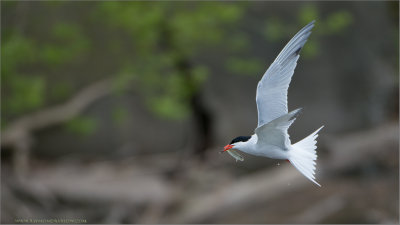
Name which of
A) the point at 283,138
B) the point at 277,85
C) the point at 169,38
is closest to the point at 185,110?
the point at 169,38

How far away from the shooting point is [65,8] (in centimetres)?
766

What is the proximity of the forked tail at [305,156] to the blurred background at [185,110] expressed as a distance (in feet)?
13.5

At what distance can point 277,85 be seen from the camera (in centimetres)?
148

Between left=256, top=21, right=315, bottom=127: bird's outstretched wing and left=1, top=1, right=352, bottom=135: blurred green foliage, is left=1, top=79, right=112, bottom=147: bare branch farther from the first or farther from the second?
left=256, top=21, right=315, bottom=127: bird's outstretched wing

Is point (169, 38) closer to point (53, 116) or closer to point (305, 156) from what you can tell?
point (53, 116)

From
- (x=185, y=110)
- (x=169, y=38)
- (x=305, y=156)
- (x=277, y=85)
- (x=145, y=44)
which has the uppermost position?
(x=145, y=44)

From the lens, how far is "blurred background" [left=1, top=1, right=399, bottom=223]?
20.3 feet

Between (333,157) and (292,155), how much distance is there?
5.00 metres

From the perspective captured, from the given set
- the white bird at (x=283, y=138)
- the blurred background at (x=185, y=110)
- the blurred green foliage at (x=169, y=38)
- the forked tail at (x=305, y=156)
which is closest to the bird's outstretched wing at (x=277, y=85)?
the white bird at (x=283, y=138)

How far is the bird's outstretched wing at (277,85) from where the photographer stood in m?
1.30

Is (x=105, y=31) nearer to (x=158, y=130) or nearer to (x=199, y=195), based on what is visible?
(x=158, y=130)

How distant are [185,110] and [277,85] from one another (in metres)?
5.10

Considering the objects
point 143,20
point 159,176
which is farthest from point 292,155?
point 159,176

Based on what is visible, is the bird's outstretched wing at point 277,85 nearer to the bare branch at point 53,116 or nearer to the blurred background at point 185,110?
the blurred background at point 185,110
